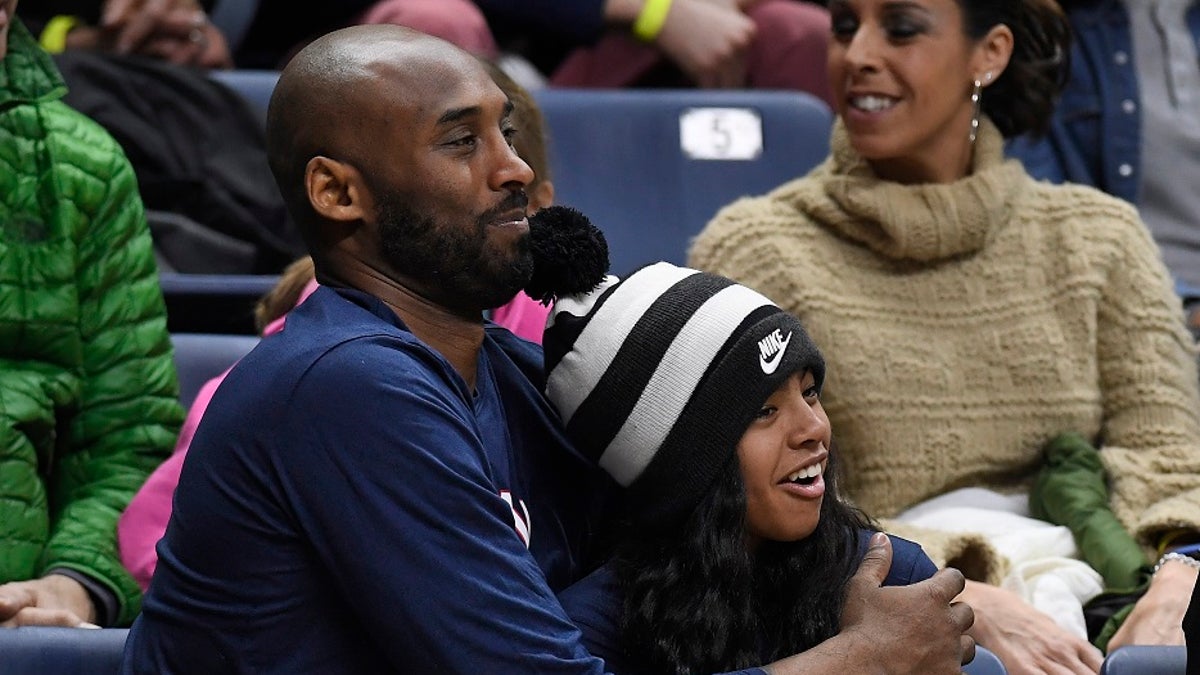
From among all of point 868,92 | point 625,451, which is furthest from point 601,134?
point 625,451

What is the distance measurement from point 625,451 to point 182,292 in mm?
1203

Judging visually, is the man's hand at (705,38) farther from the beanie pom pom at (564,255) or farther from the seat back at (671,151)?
the beanie pom pom at (564,255)

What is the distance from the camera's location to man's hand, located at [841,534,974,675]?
1677 mm

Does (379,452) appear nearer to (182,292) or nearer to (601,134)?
(182,292)

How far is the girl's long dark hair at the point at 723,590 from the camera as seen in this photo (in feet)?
5.63

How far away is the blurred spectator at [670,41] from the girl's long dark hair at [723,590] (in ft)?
6.37

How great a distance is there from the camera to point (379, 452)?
154 cm

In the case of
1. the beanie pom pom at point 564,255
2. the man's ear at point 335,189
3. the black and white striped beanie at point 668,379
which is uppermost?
the man's ear at point 335,189

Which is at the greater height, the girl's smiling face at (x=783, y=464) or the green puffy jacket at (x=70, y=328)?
the girl's smiling face at (x=783, y=464)

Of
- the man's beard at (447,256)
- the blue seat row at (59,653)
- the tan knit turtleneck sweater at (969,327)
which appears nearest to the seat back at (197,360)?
the tan knit turtleneck sweater at (969,327)

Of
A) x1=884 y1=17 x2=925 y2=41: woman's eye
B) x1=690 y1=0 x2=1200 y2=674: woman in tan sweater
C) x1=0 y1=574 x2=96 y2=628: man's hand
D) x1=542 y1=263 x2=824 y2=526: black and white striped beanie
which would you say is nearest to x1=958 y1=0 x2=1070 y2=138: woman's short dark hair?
x1=690 y1=0 x2=1200 y2=674: woman in tan sweater

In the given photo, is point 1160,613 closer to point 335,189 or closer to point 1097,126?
point 335,189

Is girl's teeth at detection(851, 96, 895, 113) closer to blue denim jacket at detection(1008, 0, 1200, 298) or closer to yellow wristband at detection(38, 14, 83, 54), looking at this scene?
blue denim jacket at detection(1008, 0, 1200, 298)

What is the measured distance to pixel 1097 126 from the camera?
11.5ft
